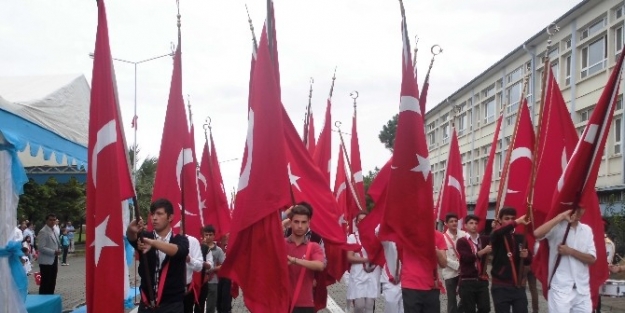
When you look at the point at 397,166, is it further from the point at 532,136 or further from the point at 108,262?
the point at 532,136

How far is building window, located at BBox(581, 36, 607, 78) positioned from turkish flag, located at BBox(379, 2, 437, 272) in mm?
22462

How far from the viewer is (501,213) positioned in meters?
9.53

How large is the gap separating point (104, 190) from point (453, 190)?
8.87m

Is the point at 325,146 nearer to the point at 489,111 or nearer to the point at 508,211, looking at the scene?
the point at 508,211

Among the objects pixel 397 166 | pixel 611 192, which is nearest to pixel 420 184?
pixel 397 166

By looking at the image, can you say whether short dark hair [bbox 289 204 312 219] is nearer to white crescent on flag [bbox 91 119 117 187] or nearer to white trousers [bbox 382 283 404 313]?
white crescent on flag [bbox 91 119 117 187]

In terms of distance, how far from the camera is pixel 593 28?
29.3 meters

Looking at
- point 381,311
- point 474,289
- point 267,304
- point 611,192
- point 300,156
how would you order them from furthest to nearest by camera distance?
point 611,192, point 381,311, point 474,289, point 300,156, point 267,304

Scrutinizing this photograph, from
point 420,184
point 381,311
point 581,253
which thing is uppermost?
point 420,184

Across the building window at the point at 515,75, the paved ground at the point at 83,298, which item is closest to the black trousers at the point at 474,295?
the paved ground at the point at 83,298

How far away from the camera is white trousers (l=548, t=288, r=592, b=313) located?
297 inches

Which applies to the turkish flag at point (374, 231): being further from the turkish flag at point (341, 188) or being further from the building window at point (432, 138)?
the building window at point (432, 138)

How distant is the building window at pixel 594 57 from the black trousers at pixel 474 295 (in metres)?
20.0

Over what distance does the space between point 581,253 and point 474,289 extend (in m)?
3.17
